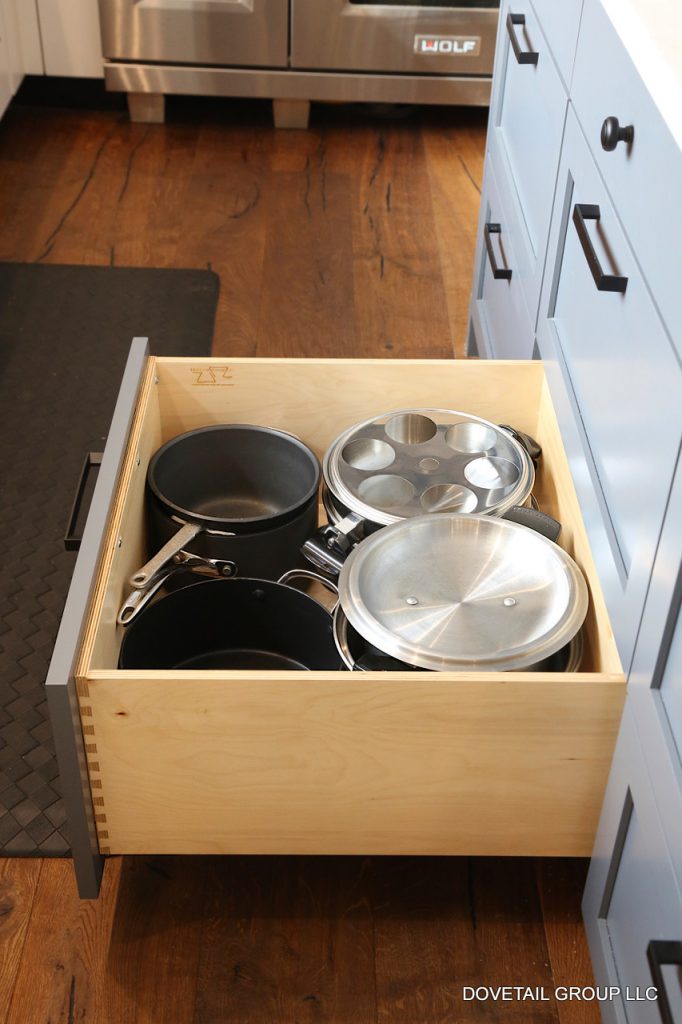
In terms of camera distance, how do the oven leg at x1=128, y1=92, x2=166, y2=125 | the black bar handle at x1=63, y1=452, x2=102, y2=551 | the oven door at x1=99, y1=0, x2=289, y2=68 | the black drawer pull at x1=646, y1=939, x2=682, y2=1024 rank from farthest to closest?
the oven leg at x1=128, y1=92, x2=166, y2=125 → the oven door at x1=99, y1=0, x2=289, y2=68 → the black bar handle at x1=63, y1=452, x2=102, y2=551 → the black drawer pull at x1=646, y1=939, x2=682, y2=1024

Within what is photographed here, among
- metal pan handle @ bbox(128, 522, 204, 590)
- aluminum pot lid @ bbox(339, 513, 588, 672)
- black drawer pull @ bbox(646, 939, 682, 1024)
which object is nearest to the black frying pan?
metal pan handle @ bbox(128, 522, 204, 590)

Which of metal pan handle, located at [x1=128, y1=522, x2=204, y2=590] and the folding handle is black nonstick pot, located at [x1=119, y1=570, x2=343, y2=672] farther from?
the folding handle

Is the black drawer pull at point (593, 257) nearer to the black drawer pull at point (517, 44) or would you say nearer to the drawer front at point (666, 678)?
the drawer front at point (666, 678)

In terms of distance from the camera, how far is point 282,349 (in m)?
2.17

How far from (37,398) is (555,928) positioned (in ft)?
4.12

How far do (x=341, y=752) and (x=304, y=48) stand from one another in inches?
88.1

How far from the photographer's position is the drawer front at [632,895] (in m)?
0.88

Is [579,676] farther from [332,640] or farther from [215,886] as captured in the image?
[215,886]

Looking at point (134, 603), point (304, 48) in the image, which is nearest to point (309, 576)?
point (134, 603)

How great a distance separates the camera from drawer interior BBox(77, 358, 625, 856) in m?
0.96

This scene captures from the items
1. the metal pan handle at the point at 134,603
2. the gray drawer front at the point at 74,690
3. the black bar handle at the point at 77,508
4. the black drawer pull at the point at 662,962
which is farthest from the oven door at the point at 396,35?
the black drawer pull at the point at 662,962

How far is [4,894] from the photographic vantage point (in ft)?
3.96

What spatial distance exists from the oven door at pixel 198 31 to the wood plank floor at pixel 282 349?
203 millimetres

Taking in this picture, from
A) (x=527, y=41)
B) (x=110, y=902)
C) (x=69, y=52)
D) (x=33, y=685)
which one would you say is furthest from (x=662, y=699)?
(x=69, y=52)
